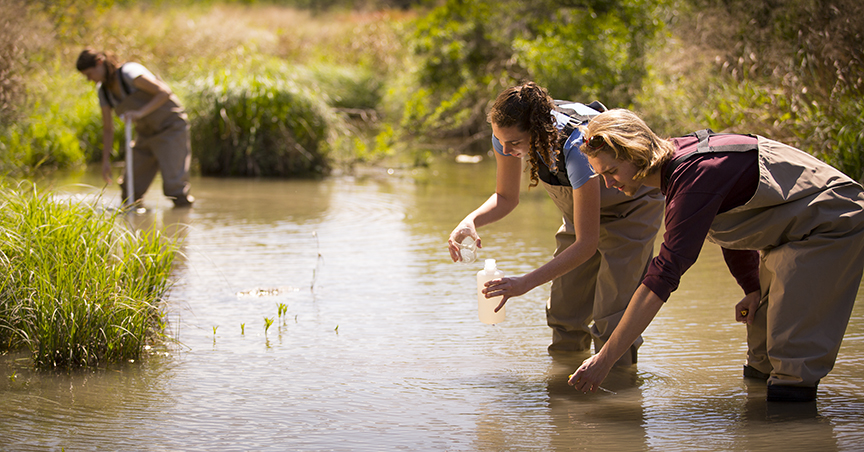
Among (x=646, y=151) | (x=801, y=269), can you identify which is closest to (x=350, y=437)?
(x=646, y=151)

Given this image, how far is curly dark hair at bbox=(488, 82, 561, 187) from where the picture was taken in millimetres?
3383

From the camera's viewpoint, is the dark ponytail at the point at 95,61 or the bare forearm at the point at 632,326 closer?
the bare forearm at the point at 632,326

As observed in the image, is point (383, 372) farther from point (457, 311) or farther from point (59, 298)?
point (59, 298)

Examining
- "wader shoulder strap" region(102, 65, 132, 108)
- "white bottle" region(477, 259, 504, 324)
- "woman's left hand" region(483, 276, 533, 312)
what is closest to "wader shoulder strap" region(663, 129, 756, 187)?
"woman's left hand" region(483, 276, 533, 312)

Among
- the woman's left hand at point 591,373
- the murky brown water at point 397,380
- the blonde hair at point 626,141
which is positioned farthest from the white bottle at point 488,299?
the blonde hair at point 626,141

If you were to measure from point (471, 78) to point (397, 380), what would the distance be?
1197cm

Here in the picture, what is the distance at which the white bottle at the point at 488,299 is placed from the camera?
11.8 feet

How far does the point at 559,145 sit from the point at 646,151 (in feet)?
1.66

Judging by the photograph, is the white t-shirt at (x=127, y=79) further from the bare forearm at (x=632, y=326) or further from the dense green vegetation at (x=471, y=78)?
the bare forearm at (x=632, y=326)

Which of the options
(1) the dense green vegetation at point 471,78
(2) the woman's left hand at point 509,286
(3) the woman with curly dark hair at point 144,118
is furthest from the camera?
(1) the dense green vegetation at point 471,78

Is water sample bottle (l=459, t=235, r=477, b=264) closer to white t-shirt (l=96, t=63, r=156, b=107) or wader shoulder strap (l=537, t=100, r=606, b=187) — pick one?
wader shoulder strap (l=537, t=100, r=606, b=187)

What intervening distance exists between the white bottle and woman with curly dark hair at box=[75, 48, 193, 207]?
527 cm

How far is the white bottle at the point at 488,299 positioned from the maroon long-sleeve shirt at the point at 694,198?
812mm

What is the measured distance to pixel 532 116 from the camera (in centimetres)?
338
